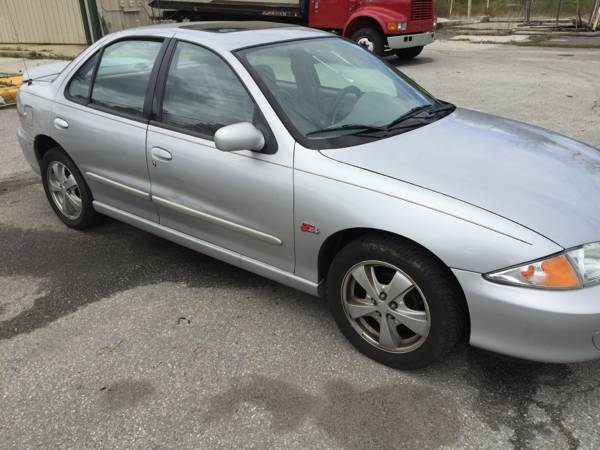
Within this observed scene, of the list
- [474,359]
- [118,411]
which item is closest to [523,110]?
[474,359]

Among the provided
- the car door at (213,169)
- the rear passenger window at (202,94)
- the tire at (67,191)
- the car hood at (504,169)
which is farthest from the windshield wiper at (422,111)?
the tire at (67,191)

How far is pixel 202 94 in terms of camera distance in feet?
10.7

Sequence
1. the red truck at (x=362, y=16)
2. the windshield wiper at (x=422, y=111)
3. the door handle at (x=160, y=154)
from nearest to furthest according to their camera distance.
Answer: the windshield wiper at (x=422, y=111) → the door handle at (x=160, y=154) → the red truck at (x=362, y=16)

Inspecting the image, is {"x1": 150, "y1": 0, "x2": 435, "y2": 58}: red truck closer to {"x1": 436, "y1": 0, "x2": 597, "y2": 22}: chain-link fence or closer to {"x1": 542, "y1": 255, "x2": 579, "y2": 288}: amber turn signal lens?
{"x1": 542, "y1": 255, "x2": 579, "y2": 288}: amber turn signal lens

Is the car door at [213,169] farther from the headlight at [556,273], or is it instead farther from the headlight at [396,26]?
the headlight at [396,26]

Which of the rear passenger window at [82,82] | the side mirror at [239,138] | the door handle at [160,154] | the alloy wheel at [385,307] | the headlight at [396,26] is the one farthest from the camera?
the headlight at [396,26]

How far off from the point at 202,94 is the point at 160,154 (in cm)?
44

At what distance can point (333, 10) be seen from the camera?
12.2 metres

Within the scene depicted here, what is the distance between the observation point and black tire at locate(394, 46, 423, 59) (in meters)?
13.2

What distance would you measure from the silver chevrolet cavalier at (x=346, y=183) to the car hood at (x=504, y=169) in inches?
0.4

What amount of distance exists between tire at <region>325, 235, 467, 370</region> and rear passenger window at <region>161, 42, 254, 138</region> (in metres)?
1.01

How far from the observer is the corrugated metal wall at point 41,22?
15.0 metres

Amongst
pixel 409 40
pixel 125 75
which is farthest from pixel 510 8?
pixel 125 75

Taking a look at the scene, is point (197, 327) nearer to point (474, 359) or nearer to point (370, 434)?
point (370, 434)
